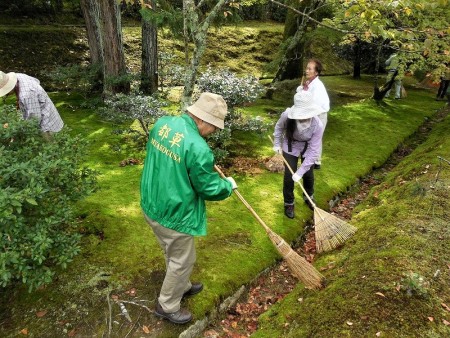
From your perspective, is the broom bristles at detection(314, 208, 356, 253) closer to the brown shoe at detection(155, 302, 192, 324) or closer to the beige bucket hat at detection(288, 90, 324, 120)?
the beige bucket hat at detection(288, 90, 324, 120)

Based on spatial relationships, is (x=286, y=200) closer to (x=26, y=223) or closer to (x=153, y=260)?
(x=153, y=260)

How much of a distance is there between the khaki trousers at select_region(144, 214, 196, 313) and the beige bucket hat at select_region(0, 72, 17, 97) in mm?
3053

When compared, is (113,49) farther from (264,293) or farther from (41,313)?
(264,293)

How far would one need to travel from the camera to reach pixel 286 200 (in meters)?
6.12

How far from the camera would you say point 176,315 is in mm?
3885

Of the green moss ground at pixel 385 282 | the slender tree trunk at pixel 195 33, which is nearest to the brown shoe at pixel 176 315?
the green moss ground at pixel 385 282

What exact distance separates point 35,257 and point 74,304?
1.05 meters

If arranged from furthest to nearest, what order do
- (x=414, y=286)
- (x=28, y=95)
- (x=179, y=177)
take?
(x=28, y=95) < (x=414, y=286) < (x=179, y=177)

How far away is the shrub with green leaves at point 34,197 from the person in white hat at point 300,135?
2.94m

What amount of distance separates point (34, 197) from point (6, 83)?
2.55 metres

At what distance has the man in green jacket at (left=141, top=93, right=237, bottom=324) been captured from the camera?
3.23 metres

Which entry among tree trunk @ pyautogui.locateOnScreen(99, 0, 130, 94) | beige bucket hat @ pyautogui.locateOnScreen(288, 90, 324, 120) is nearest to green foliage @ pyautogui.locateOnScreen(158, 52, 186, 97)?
tree trunk @ pyautogui.locateOnScreen(99, 0, 130, 94)

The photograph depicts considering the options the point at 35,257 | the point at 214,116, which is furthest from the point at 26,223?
the point at 214,116

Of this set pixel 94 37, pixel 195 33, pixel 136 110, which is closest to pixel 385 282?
pixel 195 33
